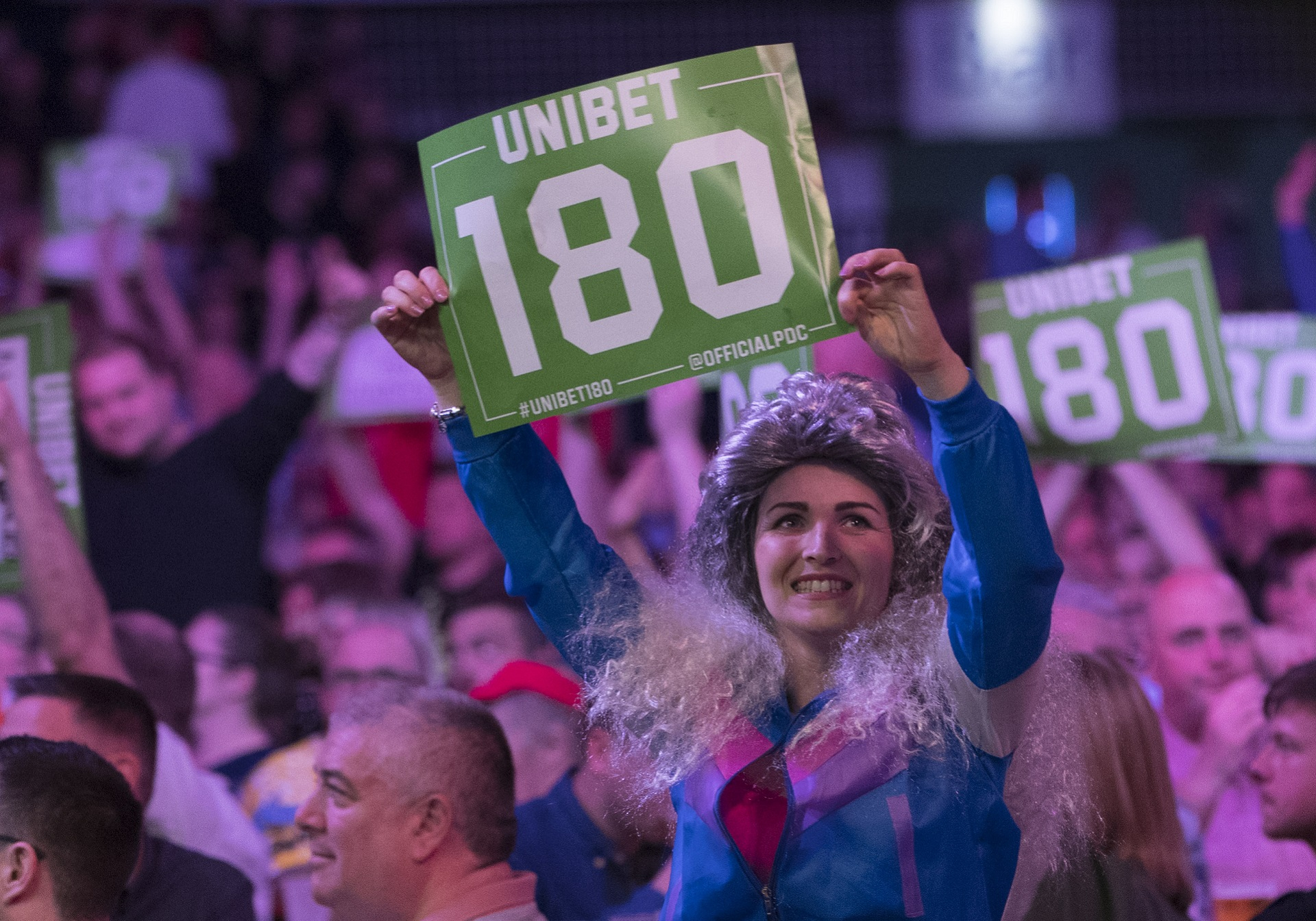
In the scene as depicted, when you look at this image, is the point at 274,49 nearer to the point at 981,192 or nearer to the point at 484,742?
the point at 981,192

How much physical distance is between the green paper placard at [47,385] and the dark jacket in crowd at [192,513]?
3.97ft

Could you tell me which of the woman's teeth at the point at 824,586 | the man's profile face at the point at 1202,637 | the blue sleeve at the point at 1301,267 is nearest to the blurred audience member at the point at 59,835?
the woman's teeth at the point at 824,586

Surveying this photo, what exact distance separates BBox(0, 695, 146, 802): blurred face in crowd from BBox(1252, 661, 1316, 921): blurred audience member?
7.39 ft

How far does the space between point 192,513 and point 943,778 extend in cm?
328

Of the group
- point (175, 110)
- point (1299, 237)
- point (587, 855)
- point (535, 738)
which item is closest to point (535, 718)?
point (535, 738)

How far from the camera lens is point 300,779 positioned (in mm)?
3393

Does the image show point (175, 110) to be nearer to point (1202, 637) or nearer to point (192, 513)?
point (192, 513)

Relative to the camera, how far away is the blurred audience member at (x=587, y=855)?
9.76 ft

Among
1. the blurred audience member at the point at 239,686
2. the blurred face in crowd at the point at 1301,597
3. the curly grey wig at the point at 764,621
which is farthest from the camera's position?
the blurred face in crowd at the point at 1301,597

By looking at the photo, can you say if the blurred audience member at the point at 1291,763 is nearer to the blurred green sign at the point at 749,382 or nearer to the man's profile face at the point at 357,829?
the blurred green sign at the point at 749,382

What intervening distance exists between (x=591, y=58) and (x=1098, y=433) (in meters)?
7.81

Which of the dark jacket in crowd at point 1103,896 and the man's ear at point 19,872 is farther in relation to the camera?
the dark jacket in crowd at point 1103,896

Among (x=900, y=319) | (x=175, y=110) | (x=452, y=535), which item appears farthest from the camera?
(x=175, y=110)

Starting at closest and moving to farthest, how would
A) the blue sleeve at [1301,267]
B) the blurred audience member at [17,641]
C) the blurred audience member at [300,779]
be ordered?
the blurred audience member at [300,779] → the blurred audience member at [17,641] → the blue sleeve at [1301,267]
